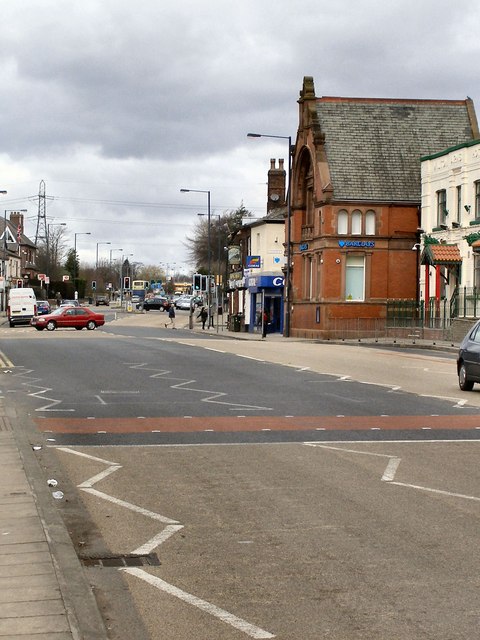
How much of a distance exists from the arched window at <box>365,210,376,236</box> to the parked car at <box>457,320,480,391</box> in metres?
36.4

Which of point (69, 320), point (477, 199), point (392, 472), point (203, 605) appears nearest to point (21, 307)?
point (69, 320)

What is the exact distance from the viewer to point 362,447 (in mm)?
13328

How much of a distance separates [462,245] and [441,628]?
148 feet

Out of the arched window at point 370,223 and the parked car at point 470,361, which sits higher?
the arched window at point 370,223

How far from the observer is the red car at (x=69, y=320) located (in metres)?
62.7

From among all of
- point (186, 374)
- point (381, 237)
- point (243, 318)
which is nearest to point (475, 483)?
point (186, 374)

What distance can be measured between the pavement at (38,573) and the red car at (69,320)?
2081 inches

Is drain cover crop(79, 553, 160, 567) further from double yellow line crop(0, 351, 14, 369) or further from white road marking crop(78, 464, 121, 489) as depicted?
double yellow line crop(0, 351, 14, 369)

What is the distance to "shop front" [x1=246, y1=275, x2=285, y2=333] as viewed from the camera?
70812mm

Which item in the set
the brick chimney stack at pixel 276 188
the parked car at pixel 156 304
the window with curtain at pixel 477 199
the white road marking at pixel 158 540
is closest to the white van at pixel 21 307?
the brick chimney stack at pixel 276 188

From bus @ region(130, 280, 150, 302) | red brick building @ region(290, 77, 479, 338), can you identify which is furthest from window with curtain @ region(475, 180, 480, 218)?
bus @ region(130, 280, 150, 302)

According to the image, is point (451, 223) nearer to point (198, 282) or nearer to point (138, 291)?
point (198, 282)

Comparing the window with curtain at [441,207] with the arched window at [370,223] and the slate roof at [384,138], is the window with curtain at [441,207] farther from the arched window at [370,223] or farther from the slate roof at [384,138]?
the arched window at [370,223]

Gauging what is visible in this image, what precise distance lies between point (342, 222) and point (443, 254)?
961 cm
